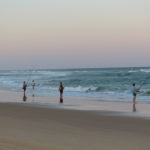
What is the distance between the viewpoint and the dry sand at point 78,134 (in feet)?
26.1

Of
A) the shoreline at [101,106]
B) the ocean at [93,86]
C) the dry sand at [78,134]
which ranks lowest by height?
the ocean at [93,86]

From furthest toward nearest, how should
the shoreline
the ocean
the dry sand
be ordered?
the ocean → the shoreline → the dry sand

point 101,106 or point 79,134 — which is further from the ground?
point 79,134

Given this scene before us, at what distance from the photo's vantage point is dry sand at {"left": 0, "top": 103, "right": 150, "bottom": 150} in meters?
7.95

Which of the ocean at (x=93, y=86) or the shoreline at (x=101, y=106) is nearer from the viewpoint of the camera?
the shoreline at (x=101, y=106)

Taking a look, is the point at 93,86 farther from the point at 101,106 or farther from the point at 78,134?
the point at 78,134

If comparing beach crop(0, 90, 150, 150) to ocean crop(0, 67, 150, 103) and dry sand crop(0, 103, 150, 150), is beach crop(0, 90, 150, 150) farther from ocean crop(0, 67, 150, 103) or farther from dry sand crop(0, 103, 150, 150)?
ocean crop(0, 67, 150, 103)

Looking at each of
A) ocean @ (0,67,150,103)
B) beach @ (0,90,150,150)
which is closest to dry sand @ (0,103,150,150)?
beach @ (0,90,150,150)

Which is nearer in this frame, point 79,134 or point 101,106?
point 79,134

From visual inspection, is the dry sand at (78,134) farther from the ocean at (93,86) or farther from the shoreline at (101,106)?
the ocean at (93,86)

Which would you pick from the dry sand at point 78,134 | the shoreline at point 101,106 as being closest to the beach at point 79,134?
the dry sand at point 78,134

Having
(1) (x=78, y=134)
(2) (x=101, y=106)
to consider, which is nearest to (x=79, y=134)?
(1) (x=78, y=134)

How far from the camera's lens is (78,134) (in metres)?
9.59

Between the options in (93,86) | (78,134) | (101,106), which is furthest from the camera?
(93,86)
